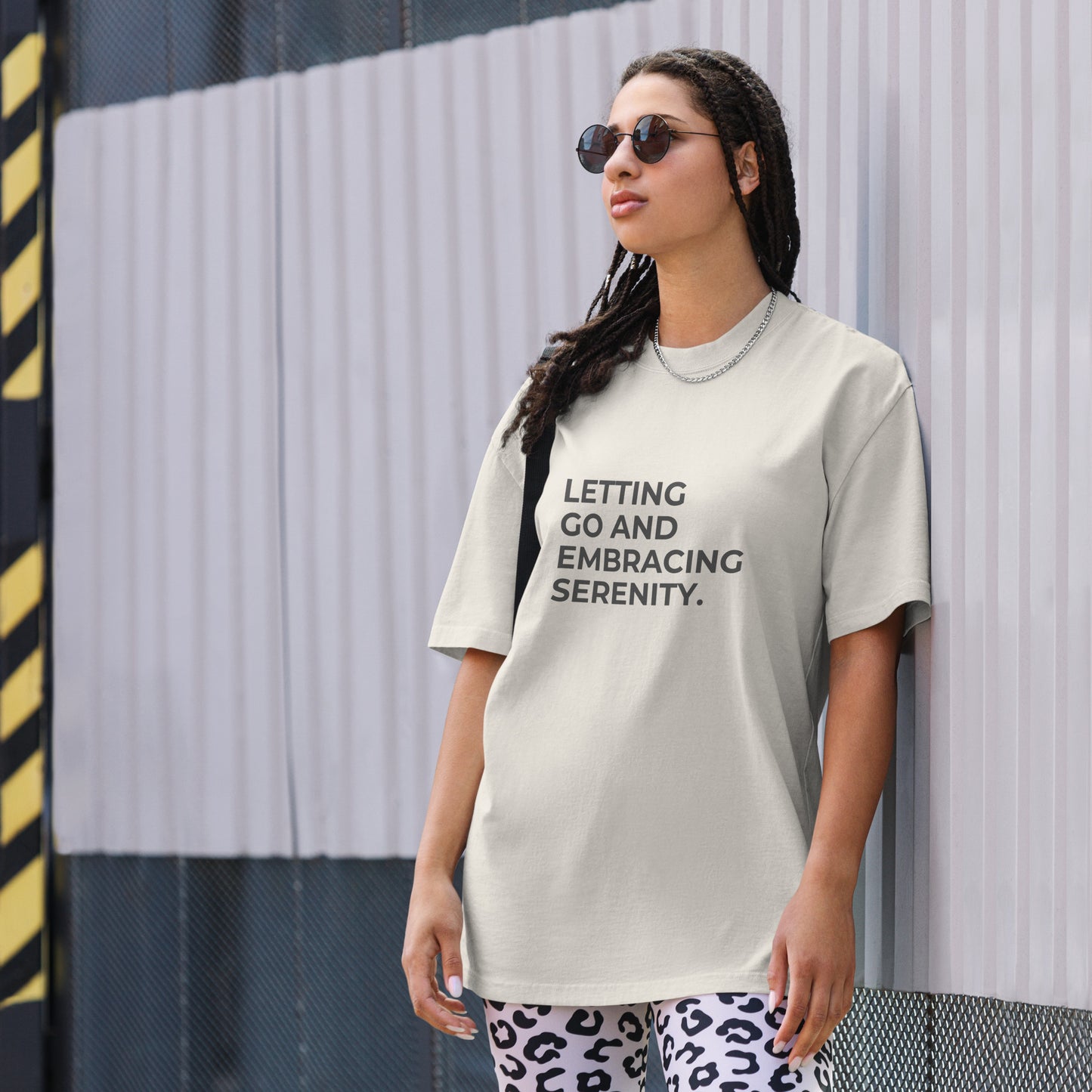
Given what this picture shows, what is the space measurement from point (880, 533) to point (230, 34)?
223cm

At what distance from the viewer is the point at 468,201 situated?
2973 mm

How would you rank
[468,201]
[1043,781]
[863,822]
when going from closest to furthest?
1. [863,822]
2. [1043,781]
3. [468,201]

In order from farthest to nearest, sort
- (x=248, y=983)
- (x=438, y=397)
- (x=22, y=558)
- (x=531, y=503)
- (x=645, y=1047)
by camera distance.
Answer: (x=22, y=558)
(x=248, y=983)
(x=438, y=397)
(x=531, y=503)
(x=645, y=1047)

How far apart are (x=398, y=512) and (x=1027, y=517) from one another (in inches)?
58.1

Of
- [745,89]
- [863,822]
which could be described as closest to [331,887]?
[863,822]

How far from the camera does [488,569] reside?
6.74 ft

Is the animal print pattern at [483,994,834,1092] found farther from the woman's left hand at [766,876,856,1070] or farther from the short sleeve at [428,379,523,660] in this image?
the short sleeve at [428,379,523,660]

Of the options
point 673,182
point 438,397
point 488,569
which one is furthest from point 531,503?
point 438,397

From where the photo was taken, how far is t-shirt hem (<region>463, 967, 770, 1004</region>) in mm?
1724

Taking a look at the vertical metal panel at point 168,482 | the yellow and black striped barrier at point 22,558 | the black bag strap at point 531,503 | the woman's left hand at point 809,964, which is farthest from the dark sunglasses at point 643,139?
the yellow and black striped barrier at point 22,558

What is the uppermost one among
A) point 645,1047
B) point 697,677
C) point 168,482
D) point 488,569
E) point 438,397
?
point 438,397

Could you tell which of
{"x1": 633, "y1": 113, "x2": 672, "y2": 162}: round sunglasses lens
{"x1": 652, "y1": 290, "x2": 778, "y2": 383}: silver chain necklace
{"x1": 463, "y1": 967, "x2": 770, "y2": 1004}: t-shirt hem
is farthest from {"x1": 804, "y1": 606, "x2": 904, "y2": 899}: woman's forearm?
{"x1": 633, "y1": 113, "x2": 672, "y2": 162}: round sunglasses lens

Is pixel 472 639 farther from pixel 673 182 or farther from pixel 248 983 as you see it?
pixel 248 983

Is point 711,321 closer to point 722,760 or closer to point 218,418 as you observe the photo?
point 722,760
